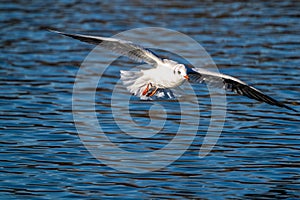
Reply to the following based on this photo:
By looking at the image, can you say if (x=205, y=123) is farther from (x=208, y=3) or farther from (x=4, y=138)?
(x=208, y=3)

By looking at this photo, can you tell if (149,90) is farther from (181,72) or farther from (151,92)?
(181,72)

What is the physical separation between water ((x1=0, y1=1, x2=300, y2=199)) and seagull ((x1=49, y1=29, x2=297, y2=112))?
887 mm

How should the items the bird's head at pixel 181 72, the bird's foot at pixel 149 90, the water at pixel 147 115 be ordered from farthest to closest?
the bird's foot at pixel 149 90, the bird's head at pixel 181 72, the water at pixel 147 115

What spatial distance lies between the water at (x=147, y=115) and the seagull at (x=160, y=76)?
887mm

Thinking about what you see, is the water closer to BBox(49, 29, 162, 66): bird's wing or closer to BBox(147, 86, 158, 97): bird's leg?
BBox(147, 86, 158, 97): bird's leg

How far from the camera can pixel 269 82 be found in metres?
14.8

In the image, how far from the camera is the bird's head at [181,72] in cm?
984

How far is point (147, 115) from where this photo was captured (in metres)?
12.7

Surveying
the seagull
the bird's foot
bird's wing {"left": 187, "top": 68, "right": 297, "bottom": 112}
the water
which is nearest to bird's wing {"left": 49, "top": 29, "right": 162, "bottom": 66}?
the seagull

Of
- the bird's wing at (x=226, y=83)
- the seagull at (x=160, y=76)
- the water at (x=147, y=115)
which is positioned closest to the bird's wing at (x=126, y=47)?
the seagull at (x=160, y=76)

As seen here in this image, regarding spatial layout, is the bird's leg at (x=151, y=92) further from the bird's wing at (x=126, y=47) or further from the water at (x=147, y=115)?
the water at (x=147, y=115)

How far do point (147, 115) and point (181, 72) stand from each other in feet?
9.63

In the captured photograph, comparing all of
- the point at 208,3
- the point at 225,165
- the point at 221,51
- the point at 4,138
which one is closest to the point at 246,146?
the point at 225,165

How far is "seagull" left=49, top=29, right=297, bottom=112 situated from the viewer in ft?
32.4
